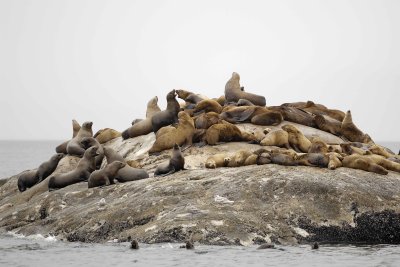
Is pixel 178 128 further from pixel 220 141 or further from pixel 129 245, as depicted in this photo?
pixel 129 245

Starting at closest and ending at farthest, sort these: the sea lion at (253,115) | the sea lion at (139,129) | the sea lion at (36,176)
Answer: the sea lion at (253,115)
the sea lion at (36,176)
the sea lion at (139,129)

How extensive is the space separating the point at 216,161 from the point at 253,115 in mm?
3634

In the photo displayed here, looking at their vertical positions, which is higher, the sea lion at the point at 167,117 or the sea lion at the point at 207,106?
the sea lion at the point at 207,106

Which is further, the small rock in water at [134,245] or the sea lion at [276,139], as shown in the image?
the sea lion at [276,139]

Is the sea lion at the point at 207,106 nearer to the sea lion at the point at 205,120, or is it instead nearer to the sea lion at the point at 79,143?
the sea lion at the point at 205,120

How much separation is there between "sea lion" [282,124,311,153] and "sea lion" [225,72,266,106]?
A: 12.4 feet

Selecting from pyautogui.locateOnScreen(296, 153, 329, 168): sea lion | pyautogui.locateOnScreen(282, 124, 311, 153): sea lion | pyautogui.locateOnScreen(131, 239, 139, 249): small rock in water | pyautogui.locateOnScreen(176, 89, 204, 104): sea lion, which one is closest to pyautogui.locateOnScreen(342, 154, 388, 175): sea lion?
pyautogui.locateOnScreen(296, 153, 329, 168): sea lion

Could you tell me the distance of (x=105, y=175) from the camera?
18328 mm

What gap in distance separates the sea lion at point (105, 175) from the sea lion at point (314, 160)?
4038 millimetres

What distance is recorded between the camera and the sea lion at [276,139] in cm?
1947

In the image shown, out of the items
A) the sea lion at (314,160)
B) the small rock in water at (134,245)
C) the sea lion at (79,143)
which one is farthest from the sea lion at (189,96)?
the small rock in water at (134,245)

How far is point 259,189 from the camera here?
1576 centimetres

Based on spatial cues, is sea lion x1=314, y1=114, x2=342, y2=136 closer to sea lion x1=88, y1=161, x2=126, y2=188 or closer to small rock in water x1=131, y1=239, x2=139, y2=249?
sea lion x1=88, y1=161, x2=126, y2=188

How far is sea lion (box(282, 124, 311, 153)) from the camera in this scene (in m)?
19.7
